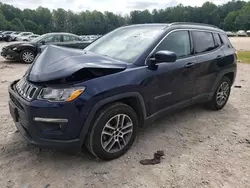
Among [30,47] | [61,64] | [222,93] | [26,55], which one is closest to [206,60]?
[222,93]

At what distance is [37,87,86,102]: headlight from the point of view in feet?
7.47

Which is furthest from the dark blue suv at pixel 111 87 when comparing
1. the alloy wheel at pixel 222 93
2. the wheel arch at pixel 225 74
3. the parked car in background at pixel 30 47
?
the parked car in background at pixel 30 47

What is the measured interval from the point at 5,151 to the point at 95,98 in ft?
5.12

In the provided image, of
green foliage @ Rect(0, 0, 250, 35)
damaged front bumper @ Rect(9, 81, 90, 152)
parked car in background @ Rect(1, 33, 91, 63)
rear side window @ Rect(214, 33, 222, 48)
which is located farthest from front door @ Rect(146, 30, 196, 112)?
green foliage @ Rect(0, 0, 250, 35)

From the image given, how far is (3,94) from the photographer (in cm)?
535

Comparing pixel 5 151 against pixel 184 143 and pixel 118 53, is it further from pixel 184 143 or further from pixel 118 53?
pixel 184 143

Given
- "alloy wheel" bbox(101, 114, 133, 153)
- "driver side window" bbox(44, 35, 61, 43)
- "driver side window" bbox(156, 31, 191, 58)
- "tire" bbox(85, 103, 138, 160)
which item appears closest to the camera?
"tire" bbox(85, 103, 138, 160)

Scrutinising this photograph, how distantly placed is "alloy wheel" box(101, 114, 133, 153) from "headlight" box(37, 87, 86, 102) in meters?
0.55

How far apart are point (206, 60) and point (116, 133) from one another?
2.16 metres

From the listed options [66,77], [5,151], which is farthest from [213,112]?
[5,151]

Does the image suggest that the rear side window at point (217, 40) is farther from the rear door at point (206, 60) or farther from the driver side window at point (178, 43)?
the driver side window at point (178, 43)

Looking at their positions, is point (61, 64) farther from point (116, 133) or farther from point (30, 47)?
point (30, 47)

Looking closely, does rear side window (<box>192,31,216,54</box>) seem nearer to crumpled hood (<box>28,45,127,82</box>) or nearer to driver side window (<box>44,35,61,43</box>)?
crumpled hood (<box>28,45,127,82</box>)

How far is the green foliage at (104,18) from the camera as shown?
89.1 meters
